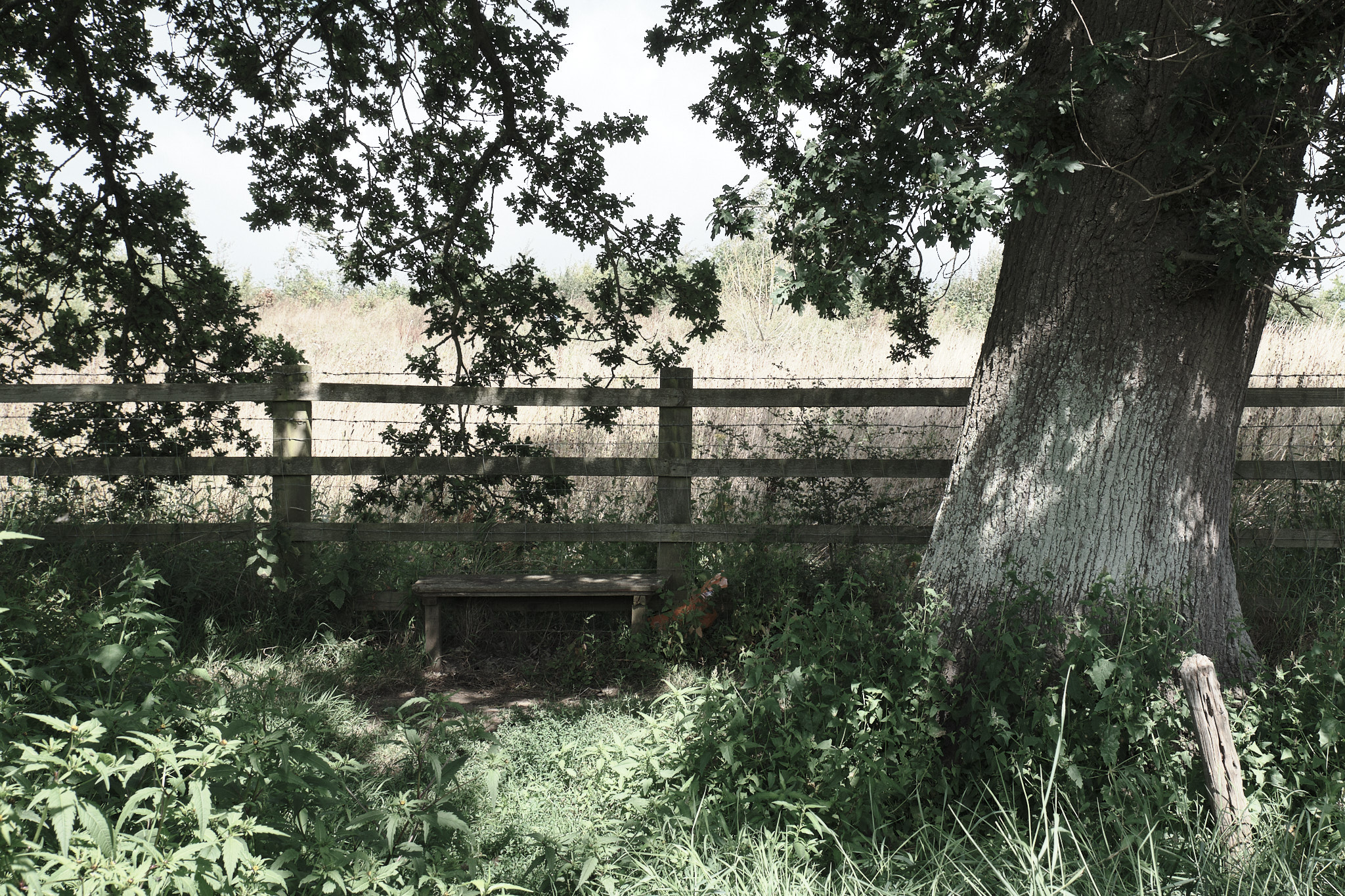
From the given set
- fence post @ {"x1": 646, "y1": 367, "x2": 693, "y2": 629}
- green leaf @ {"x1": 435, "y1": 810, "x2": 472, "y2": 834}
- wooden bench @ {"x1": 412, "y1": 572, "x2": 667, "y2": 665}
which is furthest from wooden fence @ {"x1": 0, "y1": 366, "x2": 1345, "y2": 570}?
green leaf @ {"x1": 435, "y1": 810, "x2": 472, "y2": 834}

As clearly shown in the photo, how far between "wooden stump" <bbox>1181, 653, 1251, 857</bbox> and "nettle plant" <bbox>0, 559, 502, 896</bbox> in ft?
→ 8.35

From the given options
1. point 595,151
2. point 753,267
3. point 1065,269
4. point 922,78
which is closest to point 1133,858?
point 1065,269

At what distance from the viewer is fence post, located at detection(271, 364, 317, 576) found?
6.02 metres

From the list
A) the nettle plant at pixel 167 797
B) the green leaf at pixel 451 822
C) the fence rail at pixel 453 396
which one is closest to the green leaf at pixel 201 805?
the nettle plant at pixel 167 797

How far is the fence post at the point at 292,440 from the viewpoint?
237 inches

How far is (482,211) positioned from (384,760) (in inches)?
164

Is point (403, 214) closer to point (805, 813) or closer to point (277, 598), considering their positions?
point (277, 598)

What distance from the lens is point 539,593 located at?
229 inches

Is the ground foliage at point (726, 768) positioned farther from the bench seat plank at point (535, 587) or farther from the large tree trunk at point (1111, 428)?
the bench seat plank at point (535, 587)

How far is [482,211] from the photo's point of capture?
22.0 feet

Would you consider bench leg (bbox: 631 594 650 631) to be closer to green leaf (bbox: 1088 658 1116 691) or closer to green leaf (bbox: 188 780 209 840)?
green leaf (bbox: 1088 658 1116 691)

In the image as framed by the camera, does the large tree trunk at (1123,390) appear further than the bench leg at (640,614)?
No

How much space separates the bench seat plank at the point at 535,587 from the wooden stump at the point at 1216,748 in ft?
11.1

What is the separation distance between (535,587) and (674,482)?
1.19m
